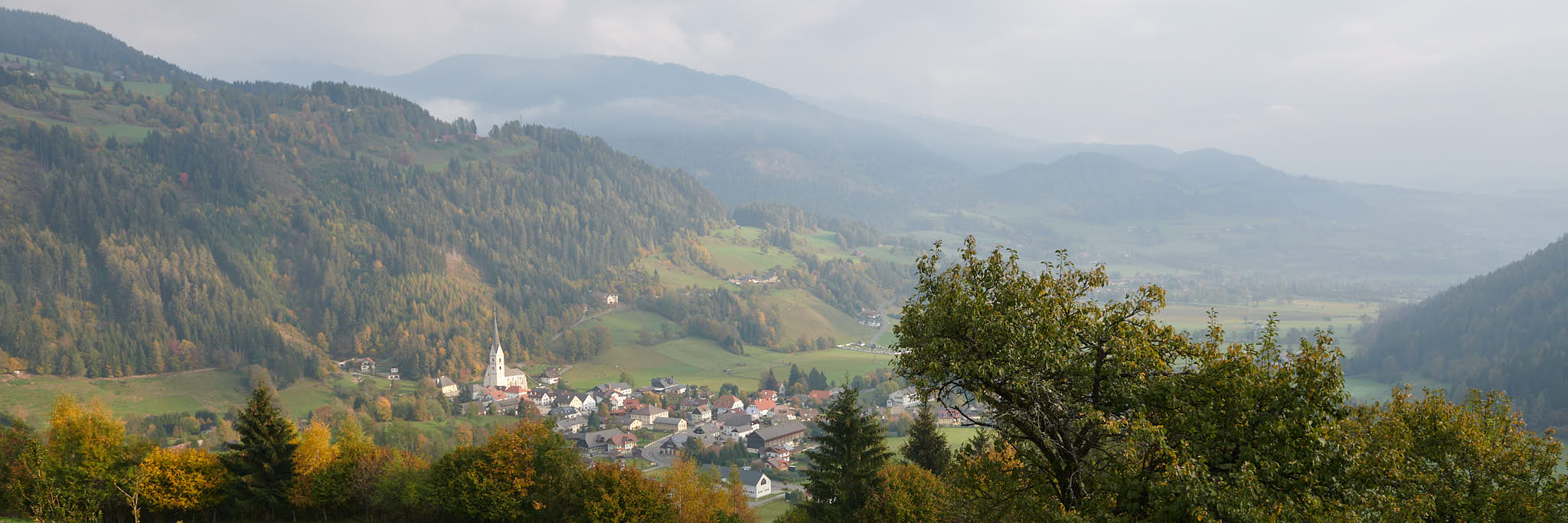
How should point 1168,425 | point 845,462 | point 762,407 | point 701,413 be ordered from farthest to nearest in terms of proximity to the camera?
point 762,407, point 701,413, point 845,462, point 1168,425

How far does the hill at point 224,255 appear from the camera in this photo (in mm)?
121125

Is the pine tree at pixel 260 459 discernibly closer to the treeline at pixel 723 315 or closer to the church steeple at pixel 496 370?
the church steeple at pixel 496 370

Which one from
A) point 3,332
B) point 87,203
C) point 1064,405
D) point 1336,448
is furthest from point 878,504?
point 87,203

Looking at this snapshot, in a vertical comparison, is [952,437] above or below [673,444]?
above

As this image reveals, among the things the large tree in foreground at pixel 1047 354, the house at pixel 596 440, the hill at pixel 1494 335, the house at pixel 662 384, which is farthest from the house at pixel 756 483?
the hill at pixel 1494 335

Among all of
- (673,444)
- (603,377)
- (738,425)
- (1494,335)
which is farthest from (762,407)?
(1494,335)

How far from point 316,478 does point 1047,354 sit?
34042 millimetres

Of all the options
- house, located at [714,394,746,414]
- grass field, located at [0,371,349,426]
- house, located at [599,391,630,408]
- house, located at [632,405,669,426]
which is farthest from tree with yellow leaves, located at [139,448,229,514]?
grass field, located at [0,371,349,426]

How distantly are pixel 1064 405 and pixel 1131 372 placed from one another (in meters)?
1.36

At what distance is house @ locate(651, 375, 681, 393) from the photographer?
123500 millimetres

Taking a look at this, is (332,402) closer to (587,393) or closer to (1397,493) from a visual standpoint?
(587,393)

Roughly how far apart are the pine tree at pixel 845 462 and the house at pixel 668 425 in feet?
217

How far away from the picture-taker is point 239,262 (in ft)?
481

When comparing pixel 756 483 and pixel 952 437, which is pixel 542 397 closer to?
pixel 756 483
